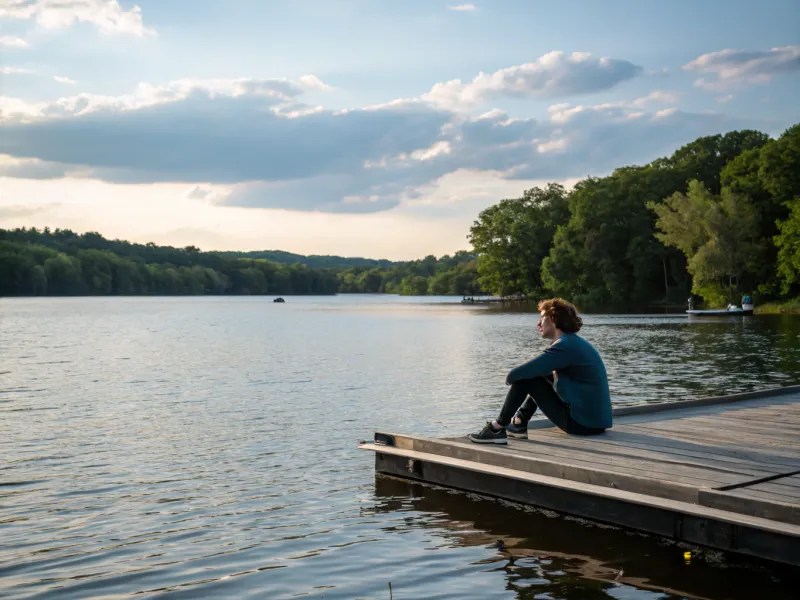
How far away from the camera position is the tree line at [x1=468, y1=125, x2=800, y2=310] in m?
80.1

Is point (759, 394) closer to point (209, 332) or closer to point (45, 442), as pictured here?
point (45, 442)

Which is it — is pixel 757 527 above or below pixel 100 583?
above

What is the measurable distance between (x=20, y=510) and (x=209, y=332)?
4680 cm

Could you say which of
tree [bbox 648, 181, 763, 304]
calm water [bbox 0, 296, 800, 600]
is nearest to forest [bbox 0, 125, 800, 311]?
tree [bbox 648, 181, 763, 304]

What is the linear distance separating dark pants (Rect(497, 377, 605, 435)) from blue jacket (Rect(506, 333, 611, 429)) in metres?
0.08

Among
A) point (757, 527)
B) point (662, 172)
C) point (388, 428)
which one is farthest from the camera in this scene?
point (662, 172)

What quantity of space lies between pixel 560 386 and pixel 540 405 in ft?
1.12

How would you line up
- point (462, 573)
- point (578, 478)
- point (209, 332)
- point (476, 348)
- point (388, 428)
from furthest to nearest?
point (209, 332) → point (476, 348) → point (388, 428) → point (578, 478) → point (462, 573)

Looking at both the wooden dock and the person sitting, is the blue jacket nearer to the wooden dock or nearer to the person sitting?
the person sitting

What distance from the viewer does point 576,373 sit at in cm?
1036

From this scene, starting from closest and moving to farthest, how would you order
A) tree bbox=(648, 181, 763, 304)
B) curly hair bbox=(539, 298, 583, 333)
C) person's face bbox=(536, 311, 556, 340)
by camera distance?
curly hair bbox=(539, 298, 583, 333), person's face bbox=(536, 311, 556, 340), tree bbox=(648, 181, 763, 304)

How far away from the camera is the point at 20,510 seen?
1032 centimetres

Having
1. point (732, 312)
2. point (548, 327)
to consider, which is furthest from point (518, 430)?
point (732, 312)

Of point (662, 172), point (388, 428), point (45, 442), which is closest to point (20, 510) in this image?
point (45, 442)
